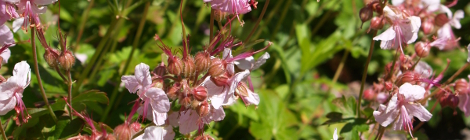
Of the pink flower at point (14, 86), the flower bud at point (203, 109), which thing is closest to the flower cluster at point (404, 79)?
the flower bud at point (203, 109)

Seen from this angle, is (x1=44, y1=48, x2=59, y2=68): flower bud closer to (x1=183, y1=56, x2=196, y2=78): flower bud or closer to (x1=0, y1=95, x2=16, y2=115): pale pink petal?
(x1=0, y1=95, x2=16, y2=115): pale pink petal

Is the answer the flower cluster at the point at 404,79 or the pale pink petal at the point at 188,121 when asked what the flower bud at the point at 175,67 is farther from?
the flower cluster at the point at 404,79

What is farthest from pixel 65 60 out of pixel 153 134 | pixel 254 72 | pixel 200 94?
pixel 254 72

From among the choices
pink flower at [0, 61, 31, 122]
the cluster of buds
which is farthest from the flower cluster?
pink flower at [0, 61, 31, 122]

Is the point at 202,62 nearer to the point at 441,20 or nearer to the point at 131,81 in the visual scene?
the point at 131,81

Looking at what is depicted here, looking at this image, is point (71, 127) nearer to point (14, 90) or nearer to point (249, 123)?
point (14, 90)
